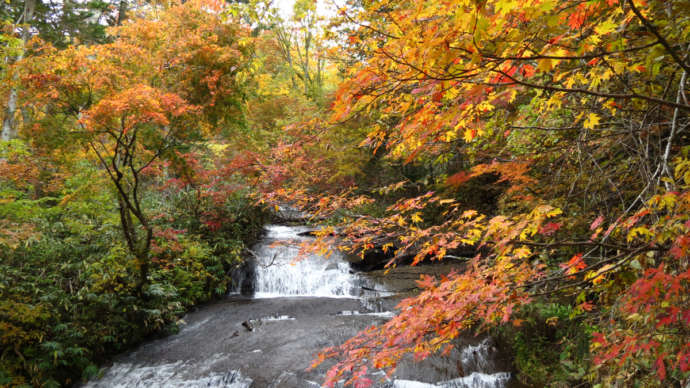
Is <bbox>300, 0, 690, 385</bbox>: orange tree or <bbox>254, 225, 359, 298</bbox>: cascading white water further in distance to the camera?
<bbox>254, 225, 359, 298</bbox>: cascading white water

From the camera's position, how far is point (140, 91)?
529 cm

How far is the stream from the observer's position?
183 inches

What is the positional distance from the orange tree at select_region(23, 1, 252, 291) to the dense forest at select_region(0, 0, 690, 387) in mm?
47

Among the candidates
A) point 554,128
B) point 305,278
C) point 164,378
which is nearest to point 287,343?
point 164,378

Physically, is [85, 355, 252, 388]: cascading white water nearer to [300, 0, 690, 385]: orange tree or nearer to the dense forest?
the dense forest

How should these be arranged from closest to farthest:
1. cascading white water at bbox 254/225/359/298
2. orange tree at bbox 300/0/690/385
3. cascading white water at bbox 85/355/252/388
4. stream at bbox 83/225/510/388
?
orange tree at bbox 300/0/690/385 < stream at bbox 83/225/510/388 < cascading white water at bbox 85/355/252/388 < cascading white water at bbox 254/225/359/298

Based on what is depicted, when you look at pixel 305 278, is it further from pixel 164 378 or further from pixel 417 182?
pixel 164 378

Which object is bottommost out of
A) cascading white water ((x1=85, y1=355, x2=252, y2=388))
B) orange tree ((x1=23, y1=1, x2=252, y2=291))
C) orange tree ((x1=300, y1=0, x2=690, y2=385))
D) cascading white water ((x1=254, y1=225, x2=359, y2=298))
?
cascading white water ((x1=85, y1=355, x2=252, y2=388))

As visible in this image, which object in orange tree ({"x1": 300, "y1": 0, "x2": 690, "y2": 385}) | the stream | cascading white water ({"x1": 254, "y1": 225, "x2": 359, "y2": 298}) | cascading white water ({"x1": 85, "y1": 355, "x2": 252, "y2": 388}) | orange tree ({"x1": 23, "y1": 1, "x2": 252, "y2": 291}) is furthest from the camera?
cascading white water ({"x1": 254, "y1": 225, "x2": 359, "y2": 298})

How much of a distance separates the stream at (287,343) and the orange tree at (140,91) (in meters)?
1.55

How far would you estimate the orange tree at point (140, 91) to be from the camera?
535cm

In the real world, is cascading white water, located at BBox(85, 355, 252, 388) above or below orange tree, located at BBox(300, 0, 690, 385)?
below

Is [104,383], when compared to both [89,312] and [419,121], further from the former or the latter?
[419,121]

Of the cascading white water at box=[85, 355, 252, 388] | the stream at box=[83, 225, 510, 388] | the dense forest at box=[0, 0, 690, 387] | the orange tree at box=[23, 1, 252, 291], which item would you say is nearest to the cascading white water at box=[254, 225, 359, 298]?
the stream at box=[83, 225, 510, 388]
